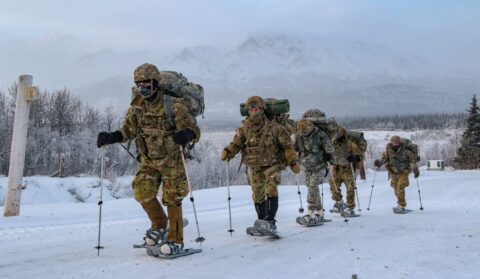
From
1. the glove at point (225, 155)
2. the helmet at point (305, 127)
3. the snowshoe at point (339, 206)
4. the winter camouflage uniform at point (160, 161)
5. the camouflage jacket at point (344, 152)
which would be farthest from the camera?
the camouflage jacket at point (344, 152)

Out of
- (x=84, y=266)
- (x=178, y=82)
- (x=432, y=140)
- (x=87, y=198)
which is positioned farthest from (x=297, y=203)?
(x=432, y=140)

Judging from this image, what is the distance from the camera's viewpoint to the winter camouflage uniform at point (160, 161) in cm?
689

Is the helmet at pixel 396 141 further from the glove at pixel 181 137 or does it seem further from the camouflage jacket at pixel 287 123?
the glove at pixel 181 137

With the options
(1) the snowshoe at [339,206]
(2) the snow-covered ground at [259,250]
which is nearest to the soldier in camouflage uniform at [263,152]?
(2) the snow-covered ground at [259,250]

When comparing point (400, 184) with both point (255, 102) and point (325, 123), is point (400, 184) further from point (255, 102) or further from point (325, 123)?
point (255, 102)

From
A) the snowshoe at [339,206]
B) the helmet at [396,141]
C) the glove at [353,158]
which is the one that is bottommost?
the snowshoe at [339,206]

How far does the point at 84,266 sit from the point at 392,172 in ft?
35.9

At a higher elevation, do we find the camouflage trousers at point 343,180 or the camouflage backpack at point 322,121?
the camouflage backpack at point 322,121

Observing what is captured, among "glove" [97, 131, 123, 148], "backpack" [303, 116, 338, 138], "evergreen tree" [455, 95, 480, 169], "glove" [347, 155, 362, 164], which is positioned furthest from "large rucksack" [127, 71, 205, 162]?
"evergreen tree" [455, 95, 480, 169]

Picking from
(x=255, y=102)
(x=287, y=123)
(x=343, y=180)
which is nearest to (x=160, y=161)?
(x=255, y=102)

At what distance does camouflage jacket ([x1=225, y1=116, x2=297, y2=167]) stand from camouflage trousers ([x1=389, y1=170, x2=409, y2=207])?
6464 millimetres

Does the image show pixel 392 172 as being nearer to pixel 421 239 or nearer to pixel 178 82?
pixel 421 239

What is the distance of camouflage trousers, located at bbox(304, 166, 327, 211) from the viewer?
36.7ft

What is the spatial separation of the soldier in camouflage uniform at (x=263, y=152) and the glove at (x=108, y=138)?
87.3 inches
